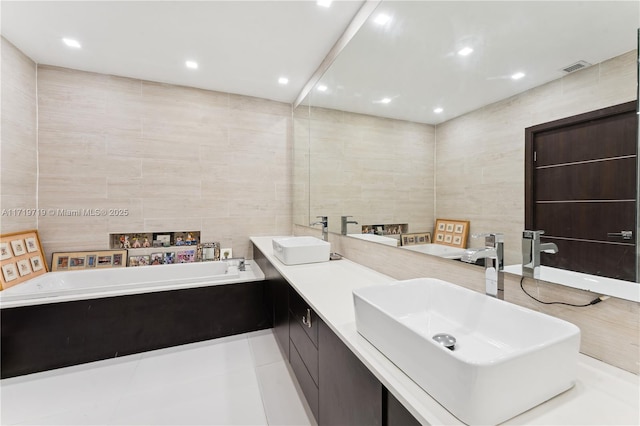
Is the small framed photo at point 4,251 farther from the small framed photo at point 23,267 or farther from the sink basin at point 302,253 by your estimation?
the sink basin at point 302,253

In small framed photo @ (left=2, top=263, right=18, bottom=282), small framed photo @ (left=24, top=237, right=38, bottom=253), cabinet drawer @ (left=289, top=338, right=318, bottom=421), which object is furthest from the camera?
small framed photo @ (left=24, top=237, right=38, bottom=253)

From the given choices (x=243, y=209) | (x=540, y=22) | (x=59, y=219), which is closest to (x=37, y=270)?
(x=59, y=219)

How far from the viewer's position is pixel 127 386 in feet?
6.15

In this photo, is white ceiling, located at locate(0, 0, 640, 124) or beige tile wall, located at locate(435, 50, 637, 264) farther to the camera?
white ceiling, located at locate(0, 0, 640, 124)

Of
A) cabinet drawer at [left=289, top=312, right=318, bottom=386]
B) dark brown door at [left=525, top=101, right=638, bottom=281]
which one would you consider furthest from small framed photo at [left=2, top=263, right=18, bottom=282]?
dark brown door at [left=525, top=101, right=638, bottom=281]

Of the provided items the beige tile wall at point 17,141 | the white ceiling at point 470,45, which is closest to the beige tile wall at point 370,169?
the white ceiling at point 470,45

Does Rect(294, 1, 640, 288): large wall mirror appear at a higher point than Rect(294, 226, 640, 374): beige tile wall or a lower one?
higher

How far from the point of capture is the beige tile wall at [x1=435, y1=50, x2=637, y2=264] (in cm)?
76

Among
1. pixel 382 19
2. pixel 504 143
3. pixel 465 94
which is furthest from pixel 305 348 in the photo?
pixel 382 19

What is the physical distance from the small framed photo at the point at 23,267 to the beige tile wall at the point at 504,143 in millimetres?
3583

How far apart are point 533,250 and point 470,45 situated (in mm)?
925

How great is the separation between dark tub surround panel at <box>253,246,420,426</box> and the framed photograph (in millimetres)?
2534

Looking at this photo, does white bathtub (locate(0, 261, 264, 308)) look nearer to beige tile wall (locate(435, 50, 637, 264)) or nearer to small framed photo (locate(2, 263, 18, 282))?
→ small framed photo (locate(2, 263, 18, 282))

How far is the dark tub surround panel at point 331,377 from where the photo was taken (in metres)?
0.77
